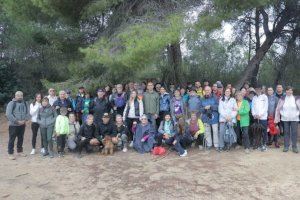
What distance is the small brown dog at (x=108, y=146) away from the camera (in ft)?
34.7

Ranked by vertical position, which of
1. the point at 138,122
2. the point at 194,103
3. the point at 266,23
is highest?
the point at 266,23

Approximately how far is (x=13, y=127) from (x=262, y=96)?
649cm

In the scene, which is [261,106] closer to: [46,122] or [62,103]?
[62,103]

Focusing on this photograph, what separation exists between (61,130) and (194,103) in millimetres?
3630

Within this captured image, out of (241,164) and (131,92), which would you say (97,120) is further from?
(241,164)

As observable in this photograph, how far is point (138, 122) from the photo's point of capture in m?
11.1

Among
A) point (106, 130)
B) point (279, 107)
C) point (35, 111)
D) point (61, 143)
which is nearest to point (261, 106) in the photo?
point (279, 107)

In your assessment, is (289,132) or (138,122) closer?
(289,132)

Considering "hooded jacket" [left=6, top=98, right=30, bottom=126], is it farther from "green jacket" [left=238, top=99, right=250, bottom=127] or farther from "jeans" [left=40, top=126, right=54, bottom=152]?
"green jacket" [left=238, top=99, right=250, bottom=127]

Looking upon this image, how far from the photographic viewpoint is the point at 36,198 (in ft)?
25.1

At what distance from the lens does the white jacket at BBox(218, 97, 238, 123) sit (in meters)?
10.3

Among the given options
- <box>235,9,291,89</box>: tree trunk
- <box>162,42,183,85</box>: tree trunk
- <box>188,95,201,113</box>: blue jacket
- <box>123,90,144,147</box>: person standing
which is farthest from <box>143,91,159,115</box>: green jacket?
<box>235,9,291,89</box>: tree trunk

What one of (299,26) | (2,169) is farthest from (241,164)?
(299,26)

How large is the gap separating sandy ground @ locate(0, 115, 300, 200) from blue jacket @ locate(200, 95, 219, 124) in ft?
2.87
